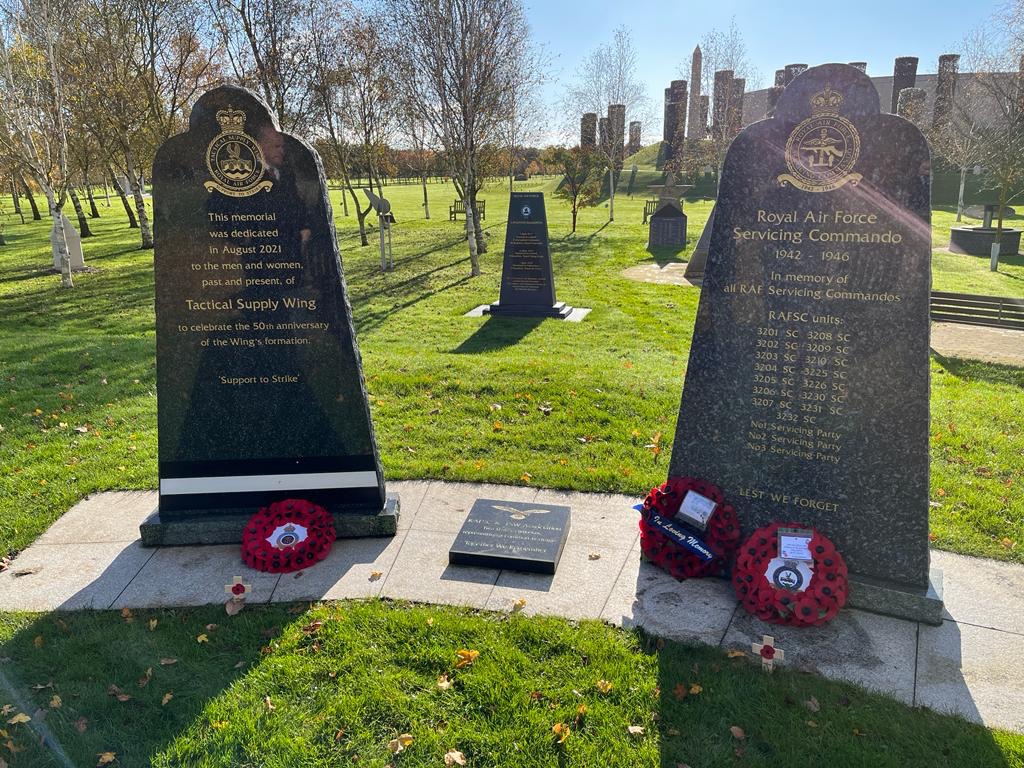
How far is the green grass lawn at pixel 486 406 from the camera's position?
6.52m

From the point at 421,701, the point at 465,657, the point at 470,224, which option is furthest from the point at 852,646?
the point at 470,224

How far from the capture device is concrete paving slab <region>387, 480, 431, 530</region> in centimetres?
594

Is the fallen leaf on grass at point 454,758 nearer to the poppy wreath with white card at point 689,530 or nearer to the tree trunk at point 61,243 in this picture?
the poppy wreath with white card at point 689,530

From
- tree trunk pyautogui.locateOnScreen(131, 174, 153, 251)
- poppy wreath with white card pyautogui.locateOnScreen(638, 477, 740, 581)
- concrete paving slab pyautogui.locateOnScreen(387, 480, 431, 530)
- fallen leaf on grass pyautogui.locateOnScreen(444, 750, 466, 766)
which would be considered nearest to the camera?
fallen leaf on grass pyautogui.locateOnScreen(444, 750, 466, 766)

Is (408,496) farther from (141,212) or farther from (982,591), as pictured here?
(141,212)

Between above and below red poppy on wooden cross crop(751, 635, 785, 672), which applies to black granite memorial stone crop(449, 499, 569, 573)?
above

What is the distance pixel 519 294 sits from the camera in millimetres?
15469

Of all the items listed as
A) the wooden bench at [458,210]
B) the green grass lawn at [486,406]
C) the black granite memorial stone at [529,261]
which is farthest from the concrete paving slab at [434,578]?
the wooden bench at [458,210]

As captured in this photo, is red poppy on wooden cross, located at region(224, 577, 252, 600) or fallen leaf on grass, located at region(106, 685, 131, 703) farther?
red poppy on wooden cross, located at region(224, 577, 252, 600)

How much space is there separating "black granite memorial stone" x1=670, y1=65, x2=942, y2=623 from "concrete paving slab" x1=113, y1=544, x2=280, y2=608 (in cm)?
350

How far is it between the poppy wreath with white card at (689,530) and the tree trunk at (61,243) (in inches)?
812

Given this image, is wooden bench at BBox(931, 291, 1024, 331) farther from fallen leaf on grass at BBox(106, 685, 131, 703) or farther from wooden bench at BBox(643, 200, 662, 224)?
wooden bench at BBox(643, 200, 662, 224)

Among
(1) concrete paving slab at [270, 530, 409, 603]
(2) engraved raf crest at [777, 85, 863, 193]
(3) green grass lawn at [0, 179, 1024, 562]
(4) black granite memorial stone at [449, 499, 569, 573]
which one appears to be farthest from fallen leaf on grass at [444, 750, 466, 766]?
(2) engraved raf crest at [777, 85, 863, 193]

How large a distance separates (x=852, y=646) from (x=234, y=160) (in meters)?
5.39
